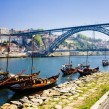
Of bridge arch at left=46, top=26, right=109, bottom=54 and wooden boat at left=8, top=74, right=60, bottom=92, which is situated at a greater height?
bridge arch at left=46, top=26, right=109, bottom=54

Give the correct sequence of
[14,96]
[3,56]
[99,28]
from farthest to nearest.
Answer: [3,56], [99,28], [14,96]

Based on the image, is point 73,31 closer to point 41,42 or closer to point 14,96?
point 41,42

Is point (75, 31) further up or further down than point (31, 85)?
further up

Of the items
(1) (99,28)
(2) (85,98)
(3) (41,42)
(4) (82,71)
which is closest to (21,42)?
(3) (41,42)

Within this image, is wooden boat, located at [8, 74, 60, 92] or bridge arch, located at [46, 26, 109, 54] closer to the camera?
wooden boat, located at [8, 74, 60, 92]

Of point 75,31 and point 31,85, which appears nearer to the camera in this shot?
point 31,85

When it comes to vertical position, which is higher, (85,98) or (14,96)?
(85,98)

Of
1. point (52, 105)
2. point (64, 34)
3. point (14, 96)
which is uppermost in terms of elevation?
point (64, 34)

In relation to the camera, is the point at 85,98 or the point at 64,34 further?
the point at 64,34

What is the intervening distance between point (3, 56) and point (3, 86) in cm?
9520

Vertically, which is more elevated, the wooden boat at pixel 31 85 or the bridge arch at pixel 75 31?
the bridge arch at pixel 75 31

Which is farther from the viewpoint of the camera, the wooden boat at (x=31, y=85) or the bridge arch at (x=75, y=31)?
the bridge arch at (x=75, y=31)

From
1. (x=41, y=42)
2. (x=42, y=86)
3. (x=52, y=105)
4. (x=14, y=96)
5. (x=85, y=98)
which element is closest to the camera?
(x=52, y=105)

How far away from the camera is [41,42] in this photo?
194375 mm
